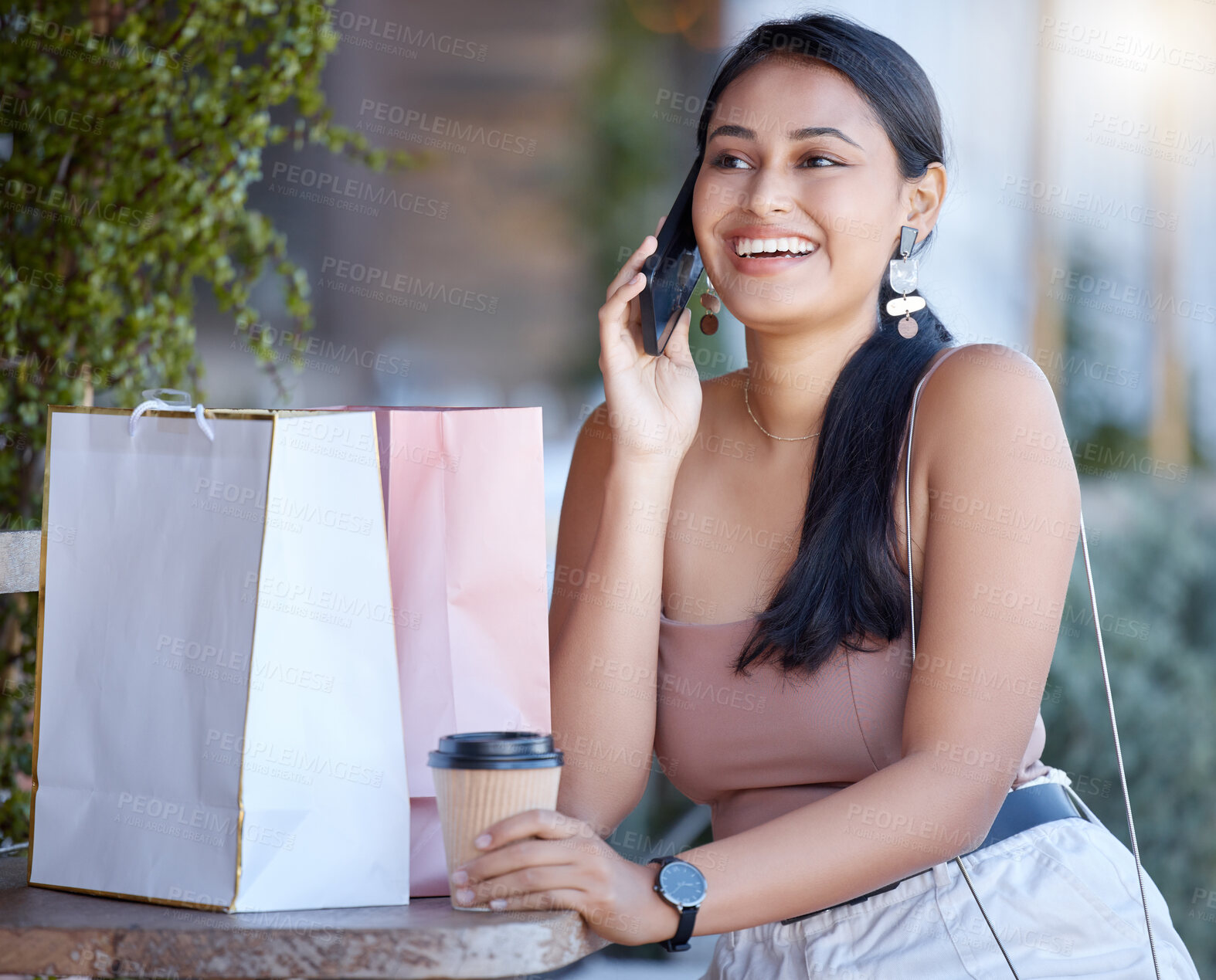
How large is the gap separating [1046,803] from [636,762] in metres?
0.41

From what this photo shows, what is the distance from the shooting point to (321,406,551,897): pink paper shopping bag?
794 millimetres

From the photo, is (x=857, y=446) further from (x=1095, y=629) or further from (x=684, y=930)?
(x=684, y=930)

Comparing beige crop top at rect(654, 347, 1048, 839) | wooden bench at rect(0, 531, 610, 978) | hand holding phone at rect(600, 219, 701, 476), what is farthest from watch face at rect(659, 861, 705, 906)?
hand holding phone at rect(600, 219, 701, 476)

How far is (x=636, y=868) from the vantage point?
31.0 inches

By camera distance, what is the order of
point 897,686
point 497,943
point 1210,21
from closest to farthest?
point 497,943 < point 897,686 < point 1210,21

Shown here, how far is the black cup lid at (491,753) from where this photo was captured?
2.23 feet

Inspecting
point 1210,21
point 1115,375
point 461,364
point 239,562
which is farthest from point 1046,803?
point 461,364

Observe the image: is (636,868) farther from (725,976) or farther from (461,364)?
(461,364)

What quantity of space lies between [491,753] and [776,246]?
74 cm

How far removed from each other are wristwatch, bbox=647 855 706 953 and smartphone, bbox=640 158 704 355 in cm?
59

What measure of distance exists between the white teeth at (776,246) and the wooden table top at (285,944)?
2.58ft

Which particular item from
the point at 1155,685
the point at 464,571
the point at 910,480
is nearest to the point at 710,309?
the point at 910,480

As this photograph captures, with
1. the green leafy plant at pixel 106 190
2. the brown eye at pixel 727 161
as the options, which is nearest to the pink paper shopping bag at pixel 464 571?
the brown eye at pixel 727 161

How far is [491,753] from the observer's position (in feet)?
2.24
